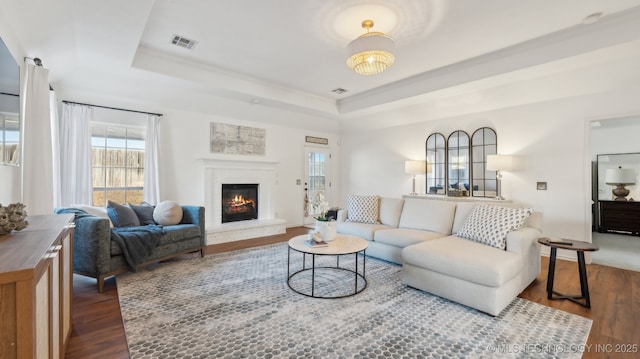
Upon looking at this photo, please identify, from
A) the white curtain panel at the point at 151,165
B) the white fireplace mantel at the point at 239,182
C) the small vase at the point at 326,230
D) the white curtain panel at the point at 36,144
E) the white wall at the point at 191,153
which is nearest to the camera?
the white curtain panel at the point at 36,144

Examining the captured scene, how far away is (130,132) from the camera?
464 centimetres

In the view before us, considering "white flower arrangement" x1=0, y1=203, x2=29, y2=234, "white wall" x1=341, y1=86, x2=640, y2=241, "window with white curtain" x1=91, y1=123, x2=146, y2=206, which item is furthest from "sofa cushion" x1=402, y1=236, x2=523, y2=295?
"window with white curtain" x1=91, y1=123, x2=146, y2=206

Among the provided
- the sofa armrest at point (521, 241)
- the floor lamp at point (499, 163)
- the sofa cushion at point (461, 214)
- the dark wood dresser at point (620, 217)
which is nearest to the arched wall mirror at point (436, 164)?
the floor lamp at point (499, 163)

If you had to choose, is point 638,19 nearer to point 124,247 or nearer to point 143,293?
point 143,293

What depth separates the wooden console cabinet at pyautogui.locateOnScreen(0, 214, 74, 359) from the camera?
963 millimetres

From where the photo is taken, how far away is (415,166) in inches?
227

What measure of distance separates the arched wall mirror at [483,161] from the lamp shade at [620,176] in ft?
11.4

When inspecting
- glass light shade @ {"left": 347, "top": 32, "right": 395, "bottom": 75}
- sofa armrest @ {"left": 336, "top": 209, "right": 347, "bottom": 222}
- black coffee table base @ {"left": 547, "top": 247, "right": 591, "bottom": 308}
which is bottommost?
black coffee table base @ {"left": 547, "top": 247, "right": 591, "bottom": 308}

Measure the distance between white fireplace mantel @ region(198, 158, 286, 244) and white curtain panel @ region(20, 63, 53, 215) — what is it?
2.40 metres

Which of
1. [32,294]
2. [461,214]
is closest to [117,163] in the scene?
[32,294]

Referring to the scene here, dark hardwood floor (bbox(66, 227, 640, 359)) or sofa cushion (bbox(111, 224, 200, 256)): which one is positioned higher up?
sofa cushion (bbox(111, 224, 200, 256))

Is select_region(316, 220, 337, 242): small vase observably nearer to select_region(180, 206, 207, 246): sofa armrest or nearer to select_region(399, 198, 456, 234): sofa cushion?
select_region(399, 198, 456, 234): sofa cushion

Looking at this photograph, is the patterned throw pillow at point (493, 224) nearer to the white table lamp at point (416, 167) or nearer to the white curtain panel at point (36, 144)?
the white table lamp at point (416, 167)

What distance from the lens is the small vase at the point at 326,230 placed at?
3213mm
